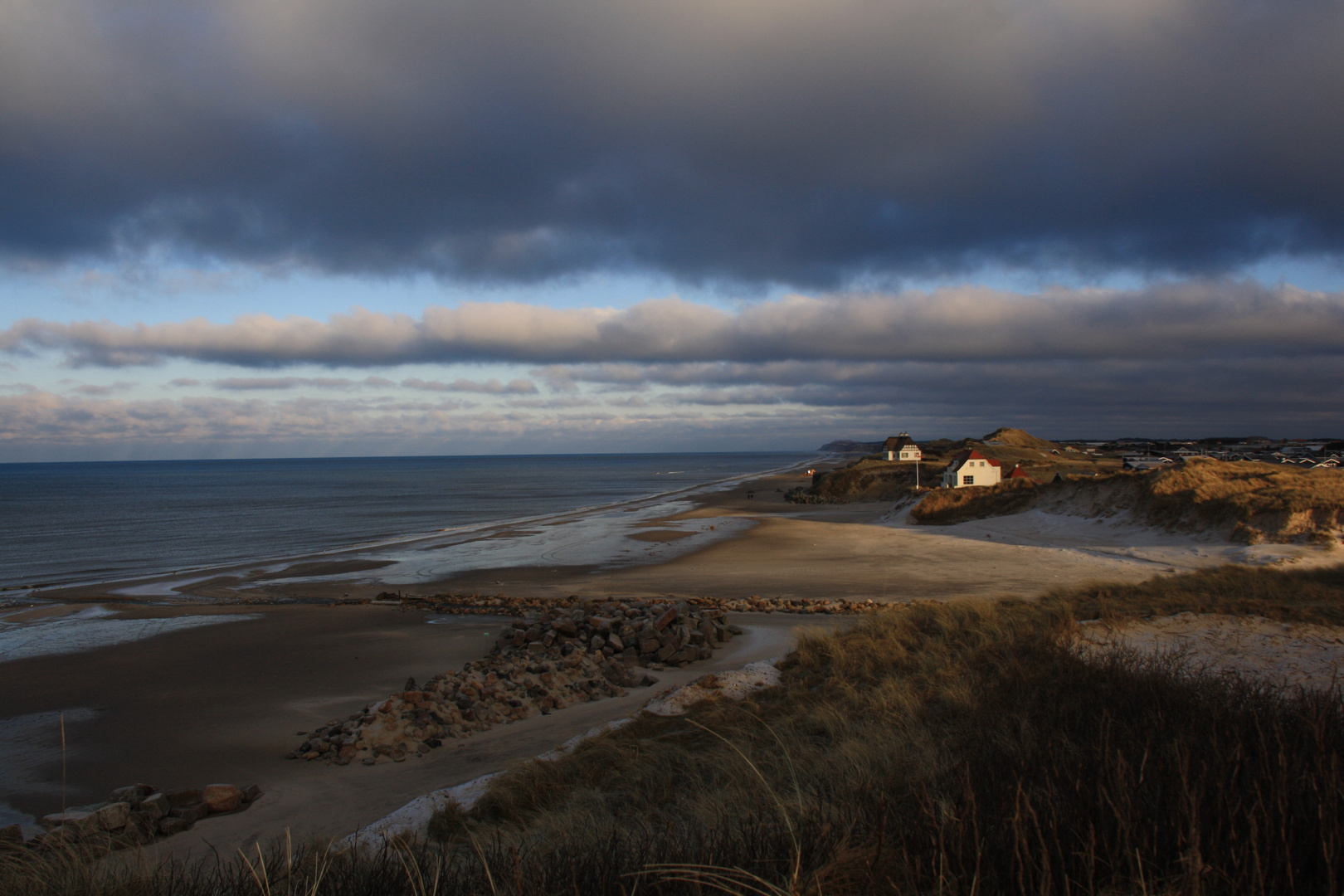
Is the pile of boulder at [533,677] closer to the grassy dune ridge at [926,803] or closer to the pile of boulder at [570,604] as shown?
the pile of boulder at [570,604]

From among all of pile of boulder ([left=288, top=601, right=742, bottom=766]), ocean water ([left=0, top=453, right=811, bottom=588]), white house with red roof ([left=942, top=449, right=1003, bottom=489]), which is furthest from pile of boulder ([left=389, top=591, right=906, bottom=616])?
white house with red roof ([left=942, top=449, right=1003, bottom=489])

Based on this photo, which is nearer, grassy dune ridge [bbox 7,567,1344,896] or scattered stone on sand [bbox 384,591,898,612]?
grassy dune ridge [bbox 7,567,1344,896]

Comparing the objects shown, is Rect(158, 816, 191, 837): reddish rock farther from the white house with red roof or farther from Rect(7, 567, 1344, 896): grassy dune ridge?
the white house with red roof

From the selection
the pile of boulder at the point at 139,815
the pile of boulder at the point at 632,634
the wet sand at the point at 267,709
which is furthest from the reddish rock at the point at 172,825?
the pile of boulder at the point at 632,634

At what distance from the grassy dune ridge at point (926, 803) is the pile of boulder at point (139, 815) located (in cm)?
144

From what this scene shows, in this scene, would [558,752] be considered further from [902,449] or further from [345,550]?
[902,449]

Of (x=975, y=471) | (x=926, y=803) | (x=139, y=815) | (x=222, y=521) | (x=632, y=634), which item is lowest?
(x=222, y=521)

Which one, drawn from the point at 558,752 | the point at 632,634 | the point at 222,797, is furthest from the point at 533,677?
the point at 222,797

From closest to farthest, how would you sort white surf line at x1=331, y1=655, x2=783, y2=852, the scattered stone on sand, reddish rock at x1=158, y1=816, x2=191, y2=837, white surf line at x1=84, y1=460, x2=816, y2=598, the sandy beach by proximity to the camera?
white surf line at x1=331, y1=655, x2=783, y2=852 → reddish rock at x1=158, y1=816, x2=191, y2=837 → the sandy beach → the scattered stone on sand → white surf line at x1=84, y1=460, x2=816, y2=598

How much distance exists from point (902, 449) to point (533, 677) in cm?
7963

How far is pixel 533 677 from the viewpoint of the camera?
11984mm

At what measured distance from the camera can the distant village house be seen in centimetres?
Answer: 8244

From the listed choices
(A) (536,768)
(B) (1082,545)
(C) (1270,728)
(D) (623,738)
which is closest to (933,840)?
(C) (1270,728)

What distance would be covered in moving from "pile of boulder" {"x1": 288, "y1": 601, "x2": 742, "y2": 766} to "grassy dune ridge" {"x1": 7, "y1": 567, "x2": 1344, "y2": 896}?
3.10 m
